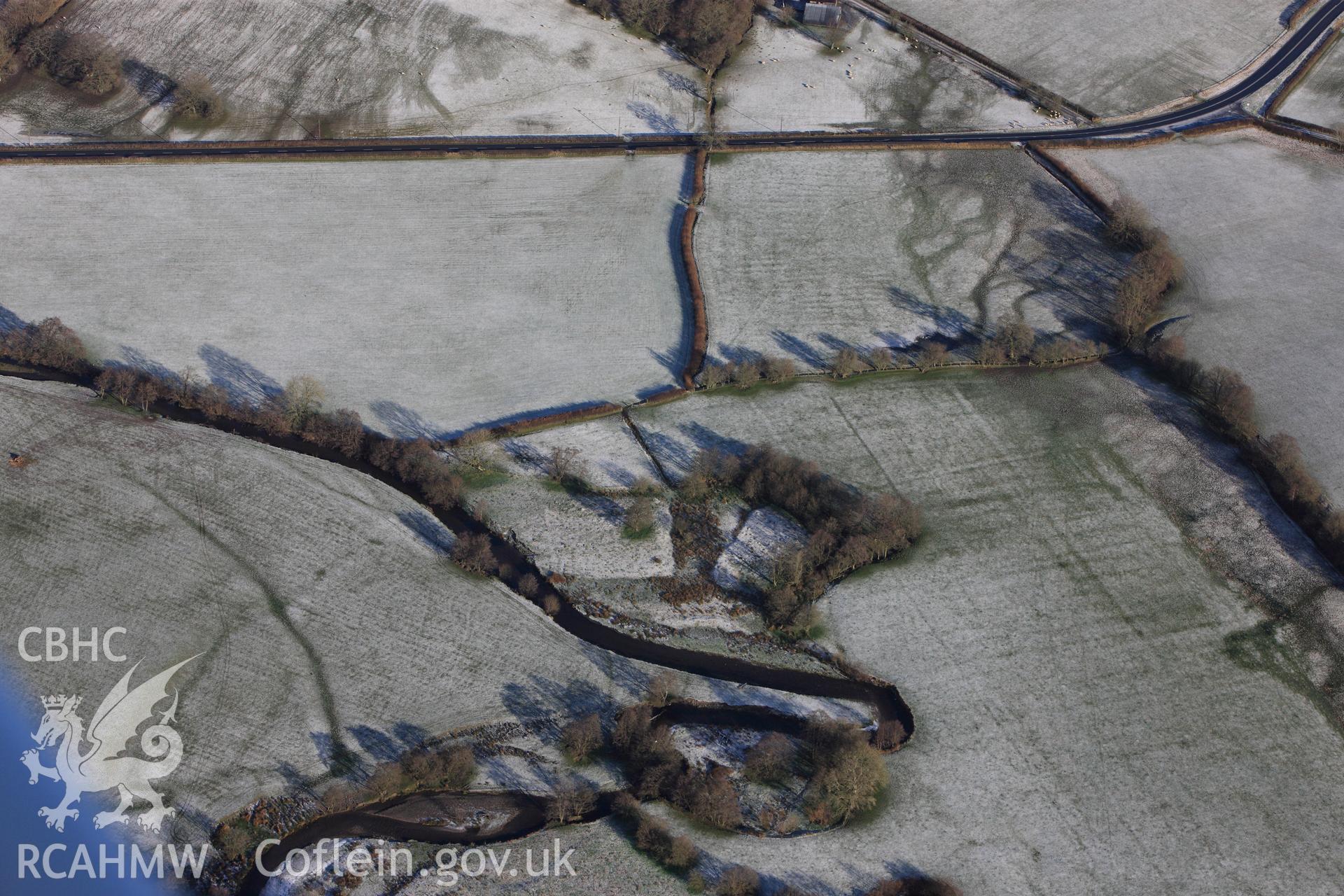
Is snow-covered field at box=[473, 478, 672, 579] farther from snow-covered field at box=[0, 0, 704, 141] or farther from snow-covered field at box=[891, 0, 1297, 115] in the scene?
snow-covered field at box=[891, 0, 1297, 115]

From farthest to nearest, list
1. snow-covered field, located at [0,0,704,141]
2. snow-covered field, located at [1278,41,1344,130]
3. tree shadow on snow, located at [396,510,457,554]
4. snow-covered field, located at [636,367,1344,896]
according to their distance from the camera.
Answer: snow-covered field, located at [1278,41,1344,130] → snow-covered field, located at [0,0,704,141] → tree shadow on snow, located at [396,510,457,554] → snow-covered field, located at [636,367,1344,896]

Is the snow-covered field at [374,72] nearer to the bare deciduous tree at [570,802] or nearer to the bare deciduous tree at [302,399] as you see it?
the bare deciduous tree at [302,399]

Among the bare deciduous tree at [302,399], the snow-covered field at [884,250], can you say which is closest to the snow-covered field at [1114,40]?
the snow-covered field at [884,250]

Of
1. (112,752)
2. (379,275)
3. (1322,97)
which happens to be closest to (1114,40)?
(1322,97)

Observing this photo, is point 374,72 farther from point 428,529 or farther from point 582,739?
point 582,739

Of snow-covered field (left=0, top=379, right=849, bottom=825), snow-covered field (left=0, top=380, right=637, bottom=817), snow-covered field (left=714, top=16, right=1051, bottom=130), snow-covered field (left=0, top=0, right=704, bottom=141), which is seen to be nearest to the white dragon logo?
snow-covered field (left=0, top=379, right=849, bottom=825)
